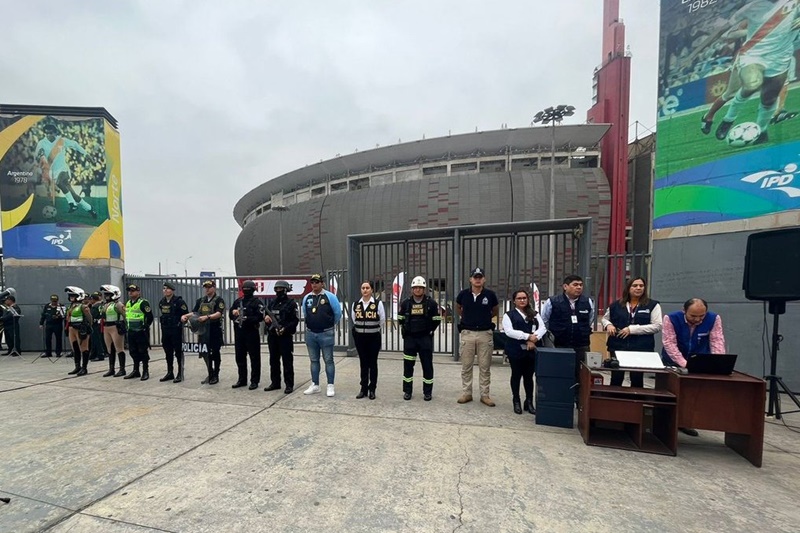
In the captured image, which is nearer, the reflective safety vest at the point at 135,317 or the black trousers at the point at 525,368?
the black trousers at the point at 525,368

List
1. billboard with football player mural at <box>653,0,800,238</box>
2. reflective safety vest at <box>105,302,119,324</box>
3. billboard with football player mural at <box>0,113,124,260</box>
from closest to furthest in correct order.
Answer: billboard with football player mural at <box>653,0,800,238</box>
reflective safety vest at <box>105,302,119,324</box>
billboard with football player mural at <box>0,113,124,260</box>

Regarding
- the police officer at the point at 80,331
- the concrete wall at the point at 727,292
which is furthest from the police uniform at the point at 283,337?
the concrete wall at the point at 727,292

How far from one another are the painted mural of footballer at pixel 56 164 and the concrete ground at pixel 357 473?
763cm

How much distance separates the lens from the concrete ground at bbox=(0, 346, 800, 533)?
239cm

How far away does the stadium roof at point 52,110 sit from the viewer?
9695 millimetres

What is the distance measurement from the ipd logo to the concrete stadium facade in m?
24.2

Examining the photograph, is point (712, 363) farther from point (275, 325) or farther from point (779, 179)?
point (275, 325)

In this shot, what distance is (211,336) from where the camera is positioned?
232 inches

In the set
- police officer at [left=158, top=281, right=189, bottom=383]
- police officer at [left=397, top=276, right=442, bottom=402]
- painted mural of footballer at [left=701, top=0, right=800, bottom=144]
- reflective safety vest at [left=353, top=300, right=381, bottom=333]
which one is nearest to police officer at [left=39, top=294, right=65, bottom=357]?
police officer at [left=158, top=281, right=189, bottom=383]

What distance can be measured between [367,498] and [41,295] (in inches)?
486

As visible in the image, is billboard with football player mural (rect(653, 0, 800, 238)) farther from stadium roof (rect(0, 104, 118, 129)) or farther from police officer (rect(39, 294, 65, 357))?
stadium roof (rect(0, 104, 118, 129))

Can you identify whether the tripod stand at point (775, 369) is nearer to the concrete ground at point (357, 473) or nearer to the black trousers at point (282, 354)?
the concrete ground at point (357, 473)

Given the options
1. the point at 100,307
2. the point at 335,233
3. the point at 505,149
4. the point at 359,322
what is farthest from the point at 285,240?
the point at 359,322

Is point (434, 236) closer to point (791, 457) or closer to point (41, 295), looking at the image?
point (791, 457)
